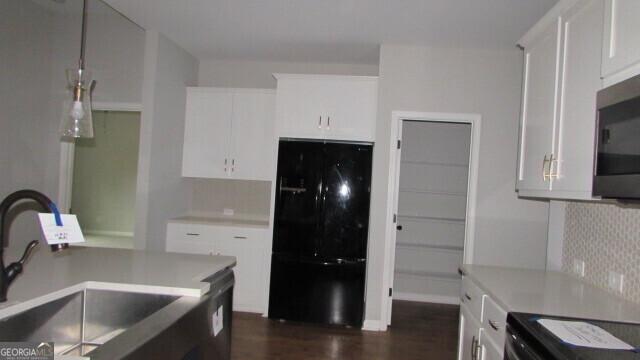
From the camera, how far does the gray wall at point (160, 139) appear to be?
359cm

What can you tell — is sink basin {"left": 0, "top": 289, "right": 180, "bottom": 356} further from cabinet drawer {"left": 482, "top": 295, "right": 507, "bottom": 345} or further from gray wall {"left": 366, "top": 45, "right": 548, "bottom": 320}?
gray wall {"left": 366, "top": 45, "right": 548, "bottom": 320}

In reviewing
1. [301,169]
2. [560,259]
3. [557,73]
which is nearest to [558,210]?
[560,259]

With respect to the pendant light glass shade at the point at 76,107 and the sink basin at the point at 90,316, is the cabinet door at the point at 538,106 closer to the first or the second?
the sink basin at the point at 90,316

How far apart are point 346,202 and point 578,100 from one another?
2110 mm

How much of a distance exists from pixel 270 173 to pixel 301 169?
0.57 metres

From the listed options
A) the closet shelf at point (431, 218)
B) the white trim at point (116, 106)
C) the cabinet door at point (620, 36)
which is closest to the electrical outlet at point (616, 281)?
the cabinet door at point (620, 36)

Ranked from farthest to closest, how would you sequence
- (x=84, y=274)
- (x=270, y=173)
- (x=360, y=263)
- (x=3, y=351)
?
(x=270, y=173) < (x=360, y=263) < (x=84, y=274) < (x=3, y=351)

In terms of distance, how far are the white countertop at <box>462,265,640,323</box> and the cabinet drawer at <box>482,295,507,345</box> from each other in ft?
0.12

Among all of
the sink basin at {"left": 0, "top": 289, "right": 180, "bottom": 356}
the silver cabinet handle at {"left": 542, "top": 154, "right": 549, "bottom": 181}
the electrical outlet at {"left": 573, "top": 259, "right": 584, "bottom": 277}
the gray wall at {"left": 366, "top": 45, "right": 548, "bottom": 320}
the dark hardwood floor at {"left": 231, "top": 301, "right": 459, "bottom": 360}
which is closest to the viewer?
the sink basin at {"left": 0, "top": 289, "right": 180, "bottom": 356}

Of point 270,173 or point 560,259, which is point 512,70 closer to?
point 560,259

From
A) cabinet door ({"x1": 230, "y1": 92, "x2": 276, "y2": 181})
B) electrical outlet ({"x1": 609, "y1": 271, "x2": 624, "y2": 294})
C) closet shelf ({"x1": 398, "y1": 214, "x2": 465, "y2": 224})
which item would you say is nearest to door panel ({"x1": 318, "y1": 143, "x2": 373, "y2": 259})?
cabinet door ({"x1": 230, "y1": 92, "x2": 276, "y2": 181})

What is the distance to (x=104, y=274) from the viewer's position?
1.54m

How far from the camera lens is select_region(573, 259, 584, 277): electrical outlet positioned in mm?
2338

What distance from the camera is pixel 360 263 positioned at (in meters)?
3.54
